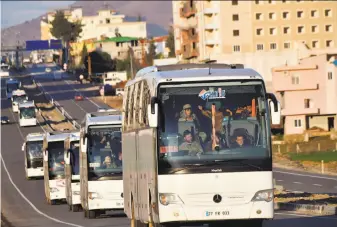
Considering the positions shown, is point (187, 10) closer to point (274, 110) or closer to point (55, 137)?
point (55, 137)

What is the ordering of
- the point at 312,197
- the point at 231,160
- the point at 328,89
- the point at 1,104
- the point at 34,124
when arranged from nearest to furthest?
the point at 231,160
the point at 312,197
the point at 328,89
the point at 34,124
the point at 1,104

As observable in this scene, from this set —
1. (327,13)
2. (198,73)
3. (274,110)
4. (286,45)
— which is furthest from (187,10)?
(274,110)

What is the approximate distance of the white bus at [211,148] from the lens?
850 inches

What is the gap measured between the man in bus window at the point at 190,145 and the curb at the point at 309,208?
1113 cm

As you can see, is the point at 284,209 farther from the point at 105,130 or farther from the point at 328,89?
the point at 328,89

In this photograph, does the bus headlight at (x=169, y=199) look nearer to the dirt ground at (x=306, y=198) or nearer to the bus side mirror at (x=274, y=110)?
the bus side mirror at (x=274, y=110)

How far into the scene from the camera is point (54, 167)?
5741 centimetres

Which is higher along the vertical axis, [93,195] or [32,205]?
[93,195]

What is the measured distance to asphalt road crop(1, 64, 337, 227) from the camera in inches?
1240

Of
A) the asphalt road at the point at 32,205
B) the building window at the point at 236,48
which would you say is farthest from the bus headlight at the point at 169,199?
the building window at the point at 236,48

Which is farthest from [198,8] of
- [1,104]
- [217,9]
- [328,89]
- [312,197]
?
[312,197]

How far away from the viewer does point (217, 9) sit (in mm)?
146125

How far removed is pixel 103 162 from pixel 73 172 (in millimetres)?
8972

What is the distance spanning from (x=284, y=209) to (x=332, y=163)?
3463cm
